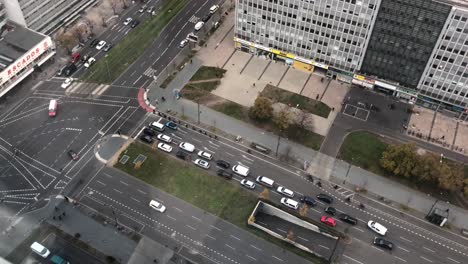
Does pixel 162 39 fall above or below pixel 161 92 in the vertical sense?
above

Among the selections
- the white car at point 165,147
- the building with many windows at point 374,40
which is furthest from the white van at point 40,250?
the building with many windows at point 374,40

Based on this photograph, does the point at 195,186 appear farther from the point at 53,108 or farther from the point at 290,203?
the point at 53,108

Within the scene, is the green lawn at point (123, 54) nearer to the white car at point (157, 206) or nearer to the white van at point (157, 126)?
the white van at point (157, 126)

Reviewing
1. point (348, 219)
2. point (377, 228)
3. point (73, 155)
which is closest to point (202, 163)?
point (73, 155)

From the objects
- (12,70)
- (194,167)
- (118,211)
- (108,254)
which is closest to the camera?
(108,254)

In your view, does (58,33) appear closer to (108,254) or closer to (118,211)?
(118,211)

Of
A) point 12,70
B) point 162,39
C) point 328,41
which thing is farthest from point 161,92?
point 328,41
